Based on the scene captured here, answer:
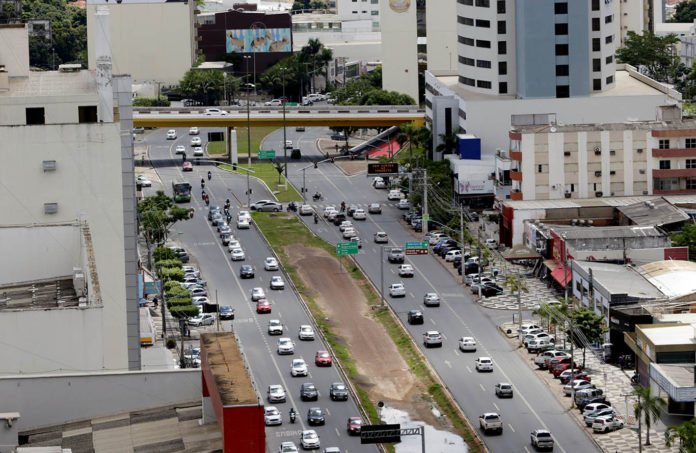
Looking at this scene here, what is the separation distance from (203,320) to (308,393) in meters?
25.7

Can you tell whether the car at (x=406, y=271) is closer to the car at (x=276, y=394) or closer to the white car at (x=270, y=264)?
the white car at (x=270, y=264)

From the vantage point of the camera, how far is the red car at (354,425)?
4840 inches

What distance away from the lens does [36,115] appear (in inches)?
3410

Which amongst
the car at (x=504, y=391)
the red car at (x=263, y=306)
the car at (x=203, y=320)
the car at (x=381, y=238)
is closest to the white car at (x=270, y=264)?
the red car at (x=263, y=306)

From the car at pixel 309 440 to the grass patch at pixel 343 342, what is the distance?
521 centimetres

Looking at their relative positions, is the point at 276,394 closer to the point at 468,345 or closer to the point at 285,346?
the point at 285,346

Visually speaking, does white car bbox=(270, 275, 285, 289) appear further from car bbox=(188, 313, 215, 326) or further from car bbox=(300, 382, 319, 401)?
car bbox=(300, 382, 319, 401)

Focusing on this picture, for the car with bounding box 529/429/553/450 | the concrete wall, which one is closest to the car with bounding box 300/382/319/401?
the car with bounding box 529/429/553/450

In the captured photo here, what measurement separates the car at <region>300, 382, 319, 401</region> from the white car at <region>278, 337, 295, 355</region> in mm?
12288

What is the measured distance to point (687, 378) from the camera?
121 m

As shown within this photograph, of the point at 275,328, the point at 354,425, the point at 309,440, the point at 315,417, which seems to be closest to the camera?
the point at 309,440

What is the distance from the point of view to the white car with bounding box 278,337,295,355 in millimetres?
145500

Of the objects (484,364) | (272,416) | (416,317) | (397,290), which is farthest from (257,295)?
(272,416)

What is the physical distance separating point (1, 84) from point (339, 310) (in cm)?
7402
